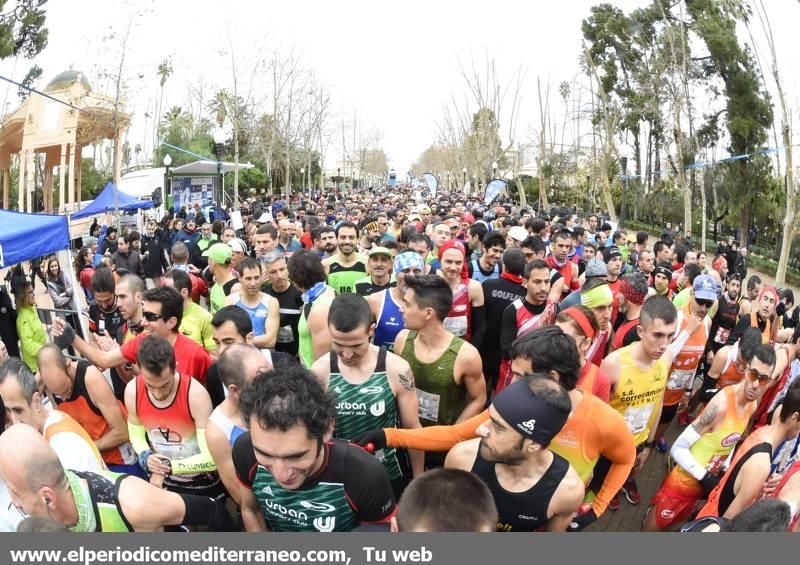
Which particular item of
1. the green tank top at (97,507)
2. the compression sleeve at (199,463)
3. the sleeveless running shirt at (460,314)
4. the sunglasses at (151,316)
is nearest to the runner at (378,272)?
the sleeveless running shirt at (460,314)

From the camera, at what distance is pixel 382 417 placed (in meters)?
3.16

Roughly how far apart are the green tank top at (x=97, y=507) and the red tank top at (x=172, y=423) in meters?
0.96

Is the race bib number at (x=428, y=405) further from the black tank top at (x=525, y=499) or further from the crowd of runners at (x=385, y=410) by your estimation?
the black tank top at (x=525, y=499)

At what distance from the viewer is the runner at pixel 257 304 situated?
5023mm

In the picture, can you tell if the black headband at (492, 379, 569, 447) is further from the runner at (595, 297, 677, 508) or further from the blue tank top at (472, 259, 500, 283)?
the blue tank top at (472, 259, 500, 283)

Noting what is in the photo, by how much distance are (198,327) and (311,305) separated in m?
1.16

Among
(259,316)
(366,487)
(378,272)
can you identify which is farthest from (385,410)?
(378,272)

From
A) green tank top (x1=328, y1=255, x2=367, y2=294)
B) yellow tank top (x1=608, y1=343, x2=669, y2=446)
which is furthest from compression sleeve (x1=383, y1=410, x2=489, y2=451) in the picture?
green tank top (x1=328, y1=255, x2=367, y2=294)

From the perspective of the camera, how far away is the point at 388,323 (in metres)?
4.65

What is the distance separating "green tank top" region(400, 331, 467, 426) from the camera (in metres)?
3.61

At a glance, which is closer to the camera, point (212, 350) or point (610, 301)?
point (610, 301)
